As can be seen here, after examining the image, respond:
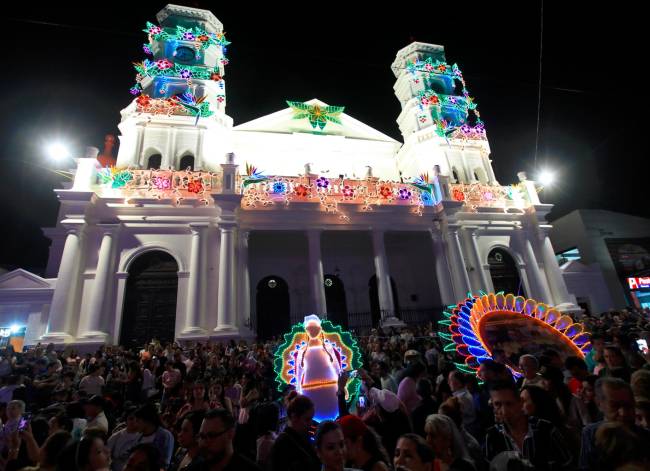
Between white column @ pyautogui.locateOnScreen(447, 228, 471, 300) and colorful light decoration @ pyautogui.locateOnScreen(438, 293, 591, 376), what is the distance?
10.8 metres

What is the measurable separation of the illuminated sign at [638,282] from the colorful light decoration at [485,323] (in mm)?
24602

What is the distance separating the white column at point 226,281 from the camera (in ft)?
50.2

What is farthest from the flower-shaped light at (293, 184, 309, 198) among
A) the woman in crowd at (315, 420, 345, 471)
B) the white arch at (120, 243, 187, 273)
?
the woman in crowd at (315, 420, 345, 471)

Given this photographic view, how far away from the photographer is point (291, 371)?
292 inches

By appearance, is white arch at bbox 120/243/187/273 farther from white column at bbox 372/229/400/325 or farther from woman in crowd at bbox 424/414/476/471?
woman in crowd at bbox 424/414/476/471

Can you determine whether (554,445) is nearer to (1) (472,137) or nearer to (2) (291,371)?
(2) (291,371)

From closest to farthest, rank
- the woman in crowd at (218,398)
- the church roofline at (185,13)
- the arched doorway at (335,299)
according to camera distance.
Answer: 1. the woman in crowd at (218,398)
2. the arched doorway at (335,299)
3. the church roofline at (185,13)

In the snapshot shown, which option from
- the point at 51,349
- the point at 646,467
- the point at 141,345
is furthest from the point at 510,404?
the point at 141,345

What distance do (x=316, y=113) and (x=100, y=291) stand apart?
18.5 metres

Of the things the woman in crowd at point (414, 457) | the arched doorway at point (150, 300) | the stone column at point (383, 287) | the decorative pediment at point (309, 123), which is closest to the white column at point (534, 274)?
the stone column at point (383, 287)

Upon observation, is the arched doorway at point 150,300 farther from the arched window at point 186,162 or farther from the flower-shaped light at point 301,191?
the flower-shaped light at point 301,191

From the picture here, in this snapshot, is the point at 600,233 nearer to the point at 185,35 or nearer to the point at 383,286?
the point at 383,286

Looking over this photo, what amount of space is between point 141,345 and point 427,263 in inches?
712

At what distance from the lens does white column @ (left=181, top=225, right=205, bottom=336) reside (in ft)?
49.9
